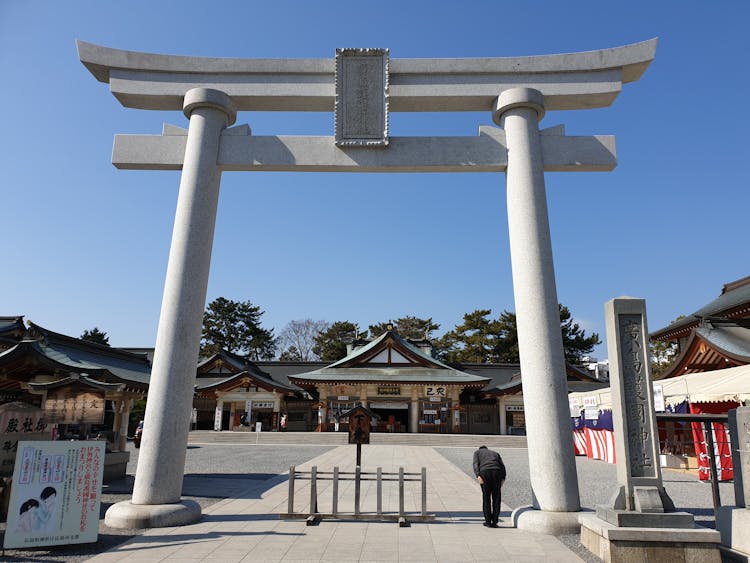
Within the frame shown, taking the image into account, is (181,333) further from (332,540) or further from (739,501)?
(739,501)

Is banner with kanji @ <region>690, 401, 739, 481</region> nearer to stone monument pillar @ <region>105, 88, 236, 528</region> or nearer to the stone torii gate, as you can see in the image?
the stone torii gate

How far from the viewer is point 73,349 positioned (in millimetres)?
19953

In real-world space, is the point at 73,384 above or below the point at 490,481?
above

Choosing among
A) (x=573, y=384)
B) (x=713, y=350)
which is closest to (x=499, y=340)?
(x=573, y=384)

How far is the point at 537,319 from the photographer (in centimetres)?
749

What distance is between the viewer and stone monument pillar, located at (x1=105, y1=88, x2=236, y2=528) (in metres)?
7.20

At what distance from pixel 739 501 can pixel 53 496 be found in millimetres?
8325

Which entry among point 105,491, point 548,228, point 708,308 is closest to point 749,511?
point 548,228

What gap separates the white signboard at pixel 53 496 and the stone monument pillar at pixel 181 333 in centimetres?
69

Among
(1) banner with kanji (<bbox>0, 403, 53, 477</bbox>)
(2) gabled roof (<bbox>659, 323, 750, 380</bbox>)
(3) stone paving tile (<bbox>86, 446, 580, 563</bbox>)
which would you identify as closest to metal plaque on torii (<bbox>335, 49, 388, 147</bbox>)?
(3) stone paving tile (<bbox>86, 446, 580, 563</bbox>)

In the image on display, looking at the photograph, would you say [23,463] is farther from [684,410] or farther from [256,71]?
[684,410]

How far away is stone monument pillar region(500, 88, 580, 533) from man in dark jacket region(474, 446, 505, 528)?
0.40 metres

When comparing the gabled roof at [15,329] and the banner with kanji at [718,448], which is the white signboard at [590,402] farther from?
the gabled roof at [15,329]

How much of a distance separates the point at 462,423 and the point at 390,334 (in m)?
7.78
